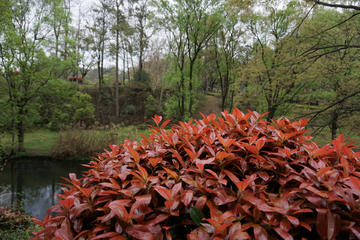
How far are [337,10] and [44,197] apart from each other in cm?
1907

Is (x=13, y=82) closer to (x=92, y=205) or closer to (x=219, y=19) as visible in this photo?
(x=92, y=205)

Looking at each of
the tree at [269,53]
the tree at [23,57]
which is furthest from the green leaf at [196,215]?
the tree at [23,57]

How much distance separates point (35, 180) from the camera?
796 cm

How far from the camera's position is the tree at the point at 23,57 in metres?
9.50

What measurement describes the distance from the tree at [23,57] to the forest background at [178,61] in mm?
53

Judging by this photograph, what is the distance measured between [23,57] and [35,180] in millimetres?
7241

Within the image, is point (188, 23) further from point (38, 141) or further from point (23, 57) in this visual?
point (38, 141)

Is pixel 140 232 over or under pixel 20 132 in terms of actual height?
over

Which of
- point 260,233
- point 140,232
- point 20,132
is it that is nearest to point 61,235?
point 140,232

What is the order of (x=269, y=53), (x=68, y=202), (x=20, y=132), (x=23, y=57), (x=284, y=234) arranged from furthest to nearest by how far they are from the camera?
1. (x=269, y=53)
2. (x=20, y=132)
3. (x=23, y=57)
4. (x=68, y=202)
5. (x=284, y=234)

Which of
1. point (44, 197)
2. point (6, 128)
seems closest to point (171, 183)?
point (44, 197)

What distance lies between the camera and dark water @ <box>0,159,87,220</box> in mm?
6475

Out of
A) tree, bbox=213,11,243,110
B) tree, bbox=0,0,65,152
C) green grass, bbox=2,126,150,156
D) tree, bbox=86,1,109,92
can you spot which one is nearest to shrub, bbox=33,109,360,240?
green grass, bbox=2,126,150,156

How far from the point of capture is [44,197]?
22.5 ft
